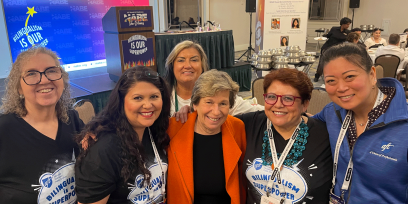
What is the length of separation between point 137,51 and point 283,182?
362cm

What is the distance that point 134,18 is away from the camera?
434 cm

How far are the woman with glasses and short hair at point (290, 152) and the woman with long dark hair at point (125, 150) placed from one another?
0.59m

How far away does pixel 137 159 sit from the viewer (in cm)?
149

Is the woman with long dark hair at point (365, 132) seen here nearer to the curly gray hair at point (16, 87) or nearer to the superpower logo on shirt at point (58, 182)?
→ the superpower logo on shirt at point (58, 182)

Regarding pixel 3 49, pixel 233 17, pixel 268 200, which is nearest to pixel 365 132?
pixel 268 200

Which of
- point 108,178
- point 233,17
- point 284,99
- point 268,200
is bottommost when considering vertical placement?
point 268,200

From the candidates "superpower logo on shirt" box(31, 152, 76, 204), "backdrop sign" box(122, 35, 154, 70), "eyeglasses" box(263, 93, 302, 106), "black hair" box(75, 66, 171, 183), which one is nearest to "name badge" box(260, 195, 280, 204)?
"eyeglasses" box(263, 93, 302, 106)

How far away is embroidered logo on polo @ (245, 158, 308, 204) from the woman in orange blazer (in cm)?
14

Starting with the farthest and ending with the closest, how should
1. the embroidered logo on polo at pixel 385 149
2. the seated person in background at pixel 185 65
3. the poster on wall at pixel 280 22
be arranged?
the poster on wall at pixel 280 22 < the seated person in background at pixel 185 65 < the embroidered logo on polo at pixel 385 149

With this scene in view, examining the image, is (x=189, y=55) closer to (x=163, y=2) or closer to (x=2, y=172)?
(x=2, y=172)

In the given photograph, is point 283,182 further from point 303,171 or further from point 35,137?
point 35,137

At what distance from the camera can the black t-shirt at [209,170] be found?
5.71 feet

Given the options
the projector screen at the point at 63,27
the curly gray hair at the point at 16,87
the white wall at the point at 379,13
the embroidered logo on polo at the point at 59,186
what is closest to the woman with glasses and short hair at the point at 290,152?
the embroidered logo on polo at the point at 59,186

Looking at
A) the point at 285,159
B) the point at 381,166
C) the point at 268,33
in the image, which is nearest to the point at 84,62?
the point at 268,33
